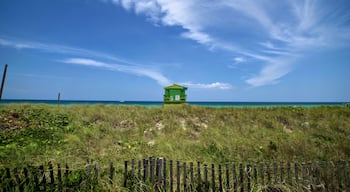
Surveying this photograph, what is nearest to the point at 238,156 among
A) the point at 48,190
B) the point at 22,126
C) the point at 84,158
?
the point at 84,158

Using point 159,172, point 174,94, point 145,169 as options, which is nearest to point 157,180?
point 159,172

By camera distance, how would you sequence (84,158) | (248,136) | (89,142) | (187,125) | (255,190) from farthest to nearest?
1. (187,125)
2. (248,136)
3. (89,142)
4. (84,158)
5. (255,190)

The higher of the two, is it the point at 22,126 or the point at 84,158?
the point at 22,126

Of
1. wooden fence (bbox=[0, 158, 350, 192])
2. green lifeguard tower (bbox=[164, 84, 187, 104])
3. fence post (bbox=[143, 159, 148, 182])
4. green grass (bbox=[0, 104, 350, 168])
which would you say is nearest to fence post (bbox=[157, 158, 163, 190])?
wooden fence (bbox=[0, 158, 350, 192])

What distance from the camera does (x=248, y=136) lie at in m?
11.0

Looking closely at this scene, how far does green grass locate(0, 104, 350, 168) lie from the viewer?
8344mm

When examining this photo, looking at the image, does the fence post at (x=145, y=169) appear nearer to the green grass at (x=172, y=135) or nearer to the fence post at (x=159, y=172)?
the fence post at (x=159, y=172)

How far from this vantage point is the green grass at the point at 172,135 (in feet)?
27.4

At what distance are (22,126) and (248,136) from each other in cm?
1195

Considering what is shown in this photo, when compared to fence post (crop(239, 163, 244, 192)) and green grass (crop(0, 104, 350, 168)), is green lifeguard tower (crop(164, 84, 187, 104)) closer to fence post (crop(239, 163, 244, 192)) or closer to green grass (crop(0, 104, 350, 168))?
green grass (crop(0, 104, 350, 168))

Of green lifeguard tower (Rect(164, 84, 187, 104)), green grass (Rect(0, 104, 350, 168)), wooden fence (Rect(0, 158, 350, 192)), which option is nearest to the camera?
wooden fence (Rect(0, 158, 350, 192))

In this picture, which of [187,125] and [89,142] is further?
[187,125]

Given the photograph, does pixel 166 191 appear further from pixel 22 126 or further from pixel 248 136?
pixel 22 126

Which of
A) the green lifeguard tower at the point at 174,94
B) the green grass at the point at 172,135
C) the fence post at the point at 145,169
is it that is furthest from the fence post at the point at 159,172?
the green lifeguard tower at the point at 174,94
